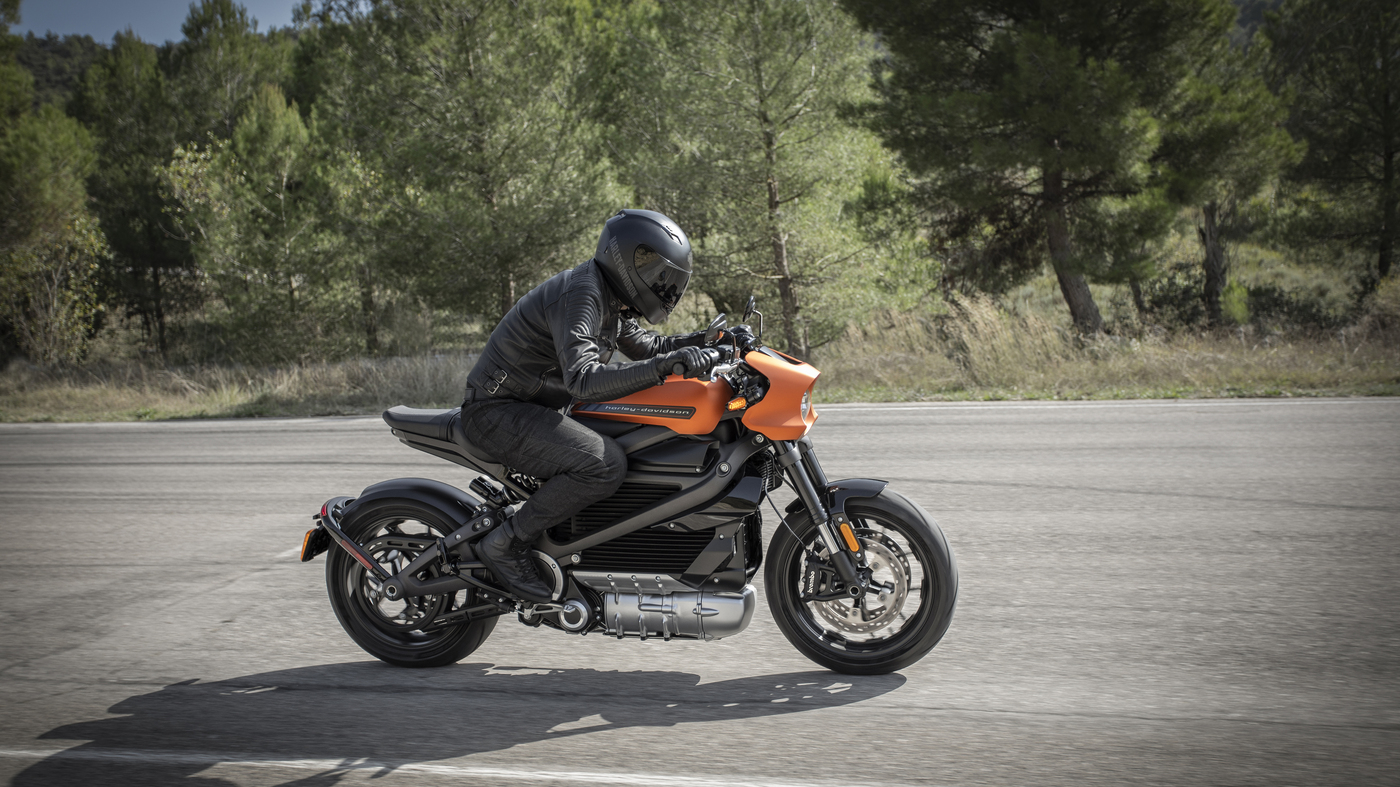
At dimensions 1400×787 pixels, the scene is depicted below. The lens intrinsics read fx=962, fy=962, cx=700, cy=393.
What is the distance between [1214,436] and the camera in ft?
29.0

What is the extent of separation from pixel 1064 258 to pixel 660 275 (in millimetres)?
15242

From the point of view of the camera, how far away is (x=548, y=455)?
383 cm

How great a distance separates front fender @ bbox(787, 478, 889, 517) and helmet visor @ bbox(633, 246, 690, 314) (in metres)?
0.99

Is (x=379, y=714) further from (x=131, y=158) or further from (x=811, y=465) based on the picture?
(x=131, y=158)

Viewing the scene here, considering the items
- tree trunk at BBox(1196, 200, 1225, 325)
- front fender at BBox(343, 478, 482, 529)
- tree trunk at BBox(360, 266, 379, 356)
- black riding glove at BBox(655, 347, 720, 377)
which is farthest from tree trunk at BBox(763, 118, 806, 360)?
tree trunk at BBox(360, 266, 379, 356)

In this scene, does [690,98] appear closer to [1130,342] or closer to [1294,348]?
[1130,342]

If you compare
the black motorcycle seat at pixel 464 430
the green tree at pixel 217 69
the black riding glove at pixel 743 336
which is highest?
the green tree at pixel 217 69

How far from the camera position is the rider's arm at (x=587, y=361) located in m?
3.61

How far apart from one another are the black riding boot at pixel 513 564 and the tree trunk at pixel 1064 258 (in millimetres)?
15157

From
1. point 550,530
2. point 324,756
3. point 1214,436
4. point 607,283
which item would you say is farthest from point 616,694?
point 1214,436

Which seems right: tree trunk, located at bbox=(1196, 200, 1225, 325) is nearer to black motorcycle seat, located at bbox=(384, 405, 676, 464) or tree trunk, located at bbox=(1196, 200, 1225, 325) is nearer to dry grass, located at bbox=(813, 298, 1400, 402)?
dry grass, located at bbox=(813, 298, 1400, 402)

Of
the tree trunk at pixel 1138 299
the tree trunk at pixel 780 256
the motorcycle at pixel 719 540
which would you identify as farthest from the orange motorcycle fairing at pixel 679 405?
the tree trunk at pixel 1138 299

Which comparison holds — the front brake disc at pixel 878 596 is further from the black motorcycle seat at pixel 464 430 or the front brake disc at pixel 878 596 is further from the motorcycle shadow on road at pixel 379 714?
the black motorcycle seat at pixel 464 430

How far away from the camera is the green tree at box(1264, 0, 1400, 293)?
68.9 ft
